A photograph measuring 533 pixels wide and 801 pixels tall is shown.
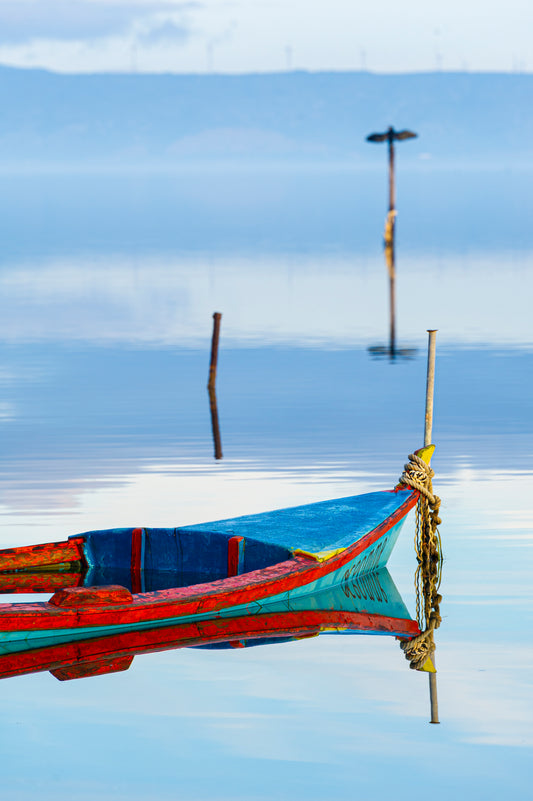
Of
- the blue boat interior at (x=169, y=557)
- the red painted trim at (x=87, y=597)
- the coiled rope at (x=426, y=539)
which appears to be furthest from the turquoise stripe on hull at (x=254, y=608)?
the blue boat interior at (x=169, y=557)

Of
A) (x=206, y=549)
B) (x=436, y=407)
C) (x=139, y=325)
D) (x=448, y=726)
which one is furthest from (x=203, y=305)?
(x=448, y=726)

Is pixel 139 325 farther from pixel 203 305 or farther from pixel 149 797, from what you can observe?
pixel 149 797

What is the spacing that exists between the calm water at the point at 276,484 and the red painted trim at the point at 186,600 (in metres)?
0.50

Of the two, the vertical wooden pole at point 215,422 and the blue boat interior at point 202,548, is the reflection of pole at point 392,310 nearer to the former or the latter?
the vertical wooden pole at point 215,422

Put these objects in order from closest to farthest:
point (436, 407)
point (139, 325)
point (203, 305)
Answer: point (436, 407) → point (139, 325) → point (203, 305)

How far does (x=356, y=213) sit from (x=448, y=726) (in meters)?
131

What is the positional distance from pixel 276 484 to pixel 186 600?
811 centimetres

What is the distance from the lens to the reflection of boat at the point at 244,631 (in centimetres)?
1389

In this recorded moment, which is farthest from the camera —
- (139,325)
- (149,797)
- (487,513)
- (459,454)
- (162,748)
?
(139,325)

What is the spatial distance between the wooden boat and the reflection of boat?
3.4 inches

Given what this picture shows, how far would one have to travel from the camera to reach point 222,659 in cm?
1433

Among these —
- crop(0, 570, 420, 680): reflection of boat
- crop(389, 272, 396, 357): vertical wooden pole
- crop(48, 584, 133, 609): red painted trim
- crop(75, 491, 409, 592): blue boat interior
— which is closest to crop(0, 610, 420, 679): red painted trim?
crop(0, 570, 420, 680): reflection of boat

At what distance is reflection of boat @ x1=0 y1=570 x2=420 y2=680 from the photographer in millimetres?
13891

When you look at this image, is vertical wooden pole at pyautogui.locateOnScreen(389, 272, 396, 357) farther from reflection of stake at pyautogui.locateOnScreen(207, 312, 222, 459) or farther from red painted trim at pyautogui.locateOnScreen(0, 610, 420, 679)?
red painted trim at pyautogui.locateOnScreen(0, 610, 420, 679)
